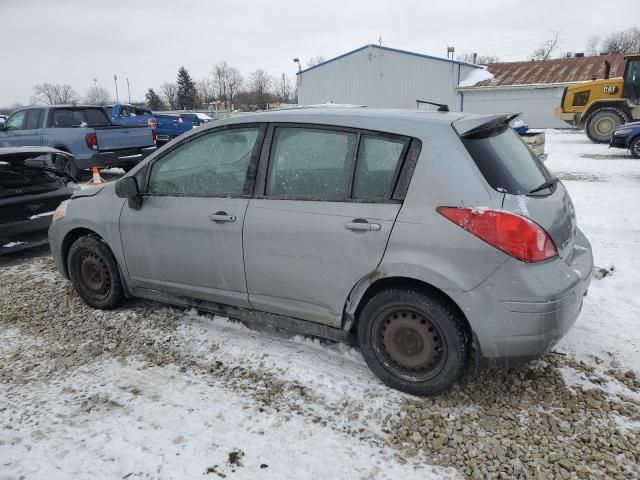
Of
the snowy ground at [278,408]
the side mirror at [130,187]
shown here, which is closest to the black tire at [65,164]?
the snowy ground at [278,408]

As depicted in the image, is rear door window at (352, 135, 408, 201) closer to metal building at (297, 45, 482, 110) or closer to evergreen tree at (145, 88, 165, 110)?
metal building at (297, 45, 482, 110)

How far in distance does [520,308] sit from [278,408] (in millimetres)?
1518

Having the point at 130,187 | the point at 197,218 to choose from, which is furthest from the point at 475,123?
the point at 130,187

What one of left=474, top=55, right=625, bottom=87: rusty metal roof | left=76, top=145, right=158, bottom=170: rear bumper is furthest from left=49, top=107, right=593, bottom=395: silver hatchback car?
left=474, top=55, right=625, bottom=87: rusty metal roof

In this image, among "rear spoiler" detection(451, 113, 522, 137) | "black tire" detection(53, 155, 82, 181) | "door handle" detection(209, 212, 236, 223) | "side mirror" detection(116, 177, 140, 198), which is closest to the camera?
"rear spoiler" detection(451, 113, 522, 137)

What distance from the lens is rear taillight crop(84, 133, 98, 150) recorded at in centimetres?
1058

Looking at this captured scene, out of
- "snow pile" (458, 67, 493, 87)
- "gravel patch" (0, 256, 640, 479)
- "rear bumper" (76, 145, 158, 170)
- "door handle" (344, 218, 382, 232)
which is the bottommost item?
"gravel patch" (0, 256, 640, 479)

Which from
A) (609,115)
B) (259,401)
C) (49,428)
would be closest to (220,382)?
(259,401)

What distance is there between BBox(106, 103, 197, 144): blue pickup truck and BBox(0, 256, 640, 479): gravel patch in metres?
14.3

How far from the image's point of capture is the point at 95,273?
14.2 feet

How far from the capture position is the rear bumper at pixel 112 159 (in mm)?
10586

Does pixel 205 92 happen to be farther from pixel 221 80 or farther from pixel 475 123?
pixel 475 123

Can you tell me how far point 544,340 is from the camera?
265 cm

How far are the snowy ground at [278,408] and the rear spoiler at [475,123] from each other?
5.22ft
